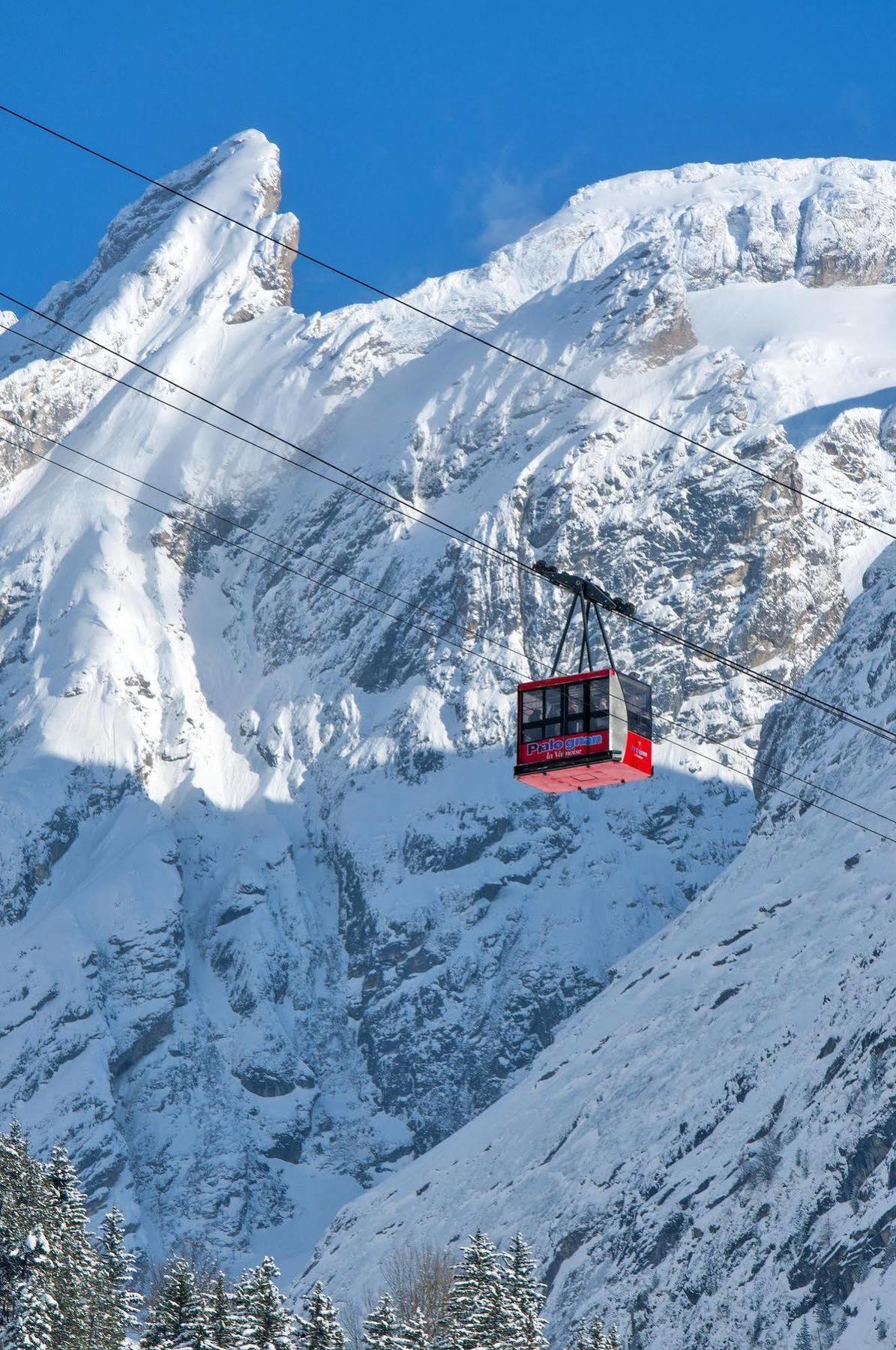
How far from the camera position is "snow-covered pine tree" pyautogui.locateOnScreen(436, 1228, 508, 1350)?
8888 cm

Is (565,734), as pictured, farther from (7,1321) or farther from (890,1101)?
(890,1101)

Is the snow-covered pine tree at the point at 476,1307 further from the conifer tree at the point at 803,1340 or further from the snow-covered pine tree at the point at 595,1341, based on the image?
the conifer tree at the point at 803,1340

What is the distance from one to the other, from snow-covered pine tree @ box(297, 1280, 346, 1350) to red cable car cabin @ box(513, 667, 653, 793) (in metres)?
27.2

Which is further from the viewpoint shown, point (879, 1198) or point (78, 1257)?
point (879, 1198)

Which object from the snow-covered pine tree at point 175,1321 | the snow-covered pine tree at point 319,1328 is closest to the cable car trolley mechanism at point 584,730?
the snow-covered pine tree at point 175,1321

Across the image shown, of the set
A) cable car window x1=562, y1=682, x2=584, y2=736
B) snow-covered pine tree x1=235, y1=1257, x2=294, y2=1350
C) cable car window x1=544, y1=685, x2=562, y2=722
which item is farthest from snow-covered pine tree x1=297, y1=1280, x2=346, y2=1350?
cable car window x1=562, y1=682, x2=584, y2=736

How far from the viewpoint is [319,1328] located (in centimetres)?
8269

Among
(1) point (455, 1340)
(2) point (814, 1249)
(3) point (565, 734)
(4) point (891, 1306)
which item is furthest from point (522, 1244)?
(2) point (814, 1249)

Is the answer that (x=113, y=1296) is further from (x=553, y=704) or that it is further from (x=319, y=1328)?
(x=553, y=704)

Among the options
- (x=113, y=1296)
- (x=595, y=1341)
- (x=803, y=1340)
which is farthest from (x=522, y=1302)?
(x=803, y=1340)

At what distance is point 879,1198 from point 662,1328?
19805 mm

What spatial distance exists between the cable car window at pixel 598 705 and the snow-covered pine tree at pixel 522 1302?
3426 cm

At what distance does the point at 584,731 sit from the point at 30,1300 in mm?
23629

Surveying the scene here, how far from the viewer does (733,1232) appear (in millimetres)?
199125
